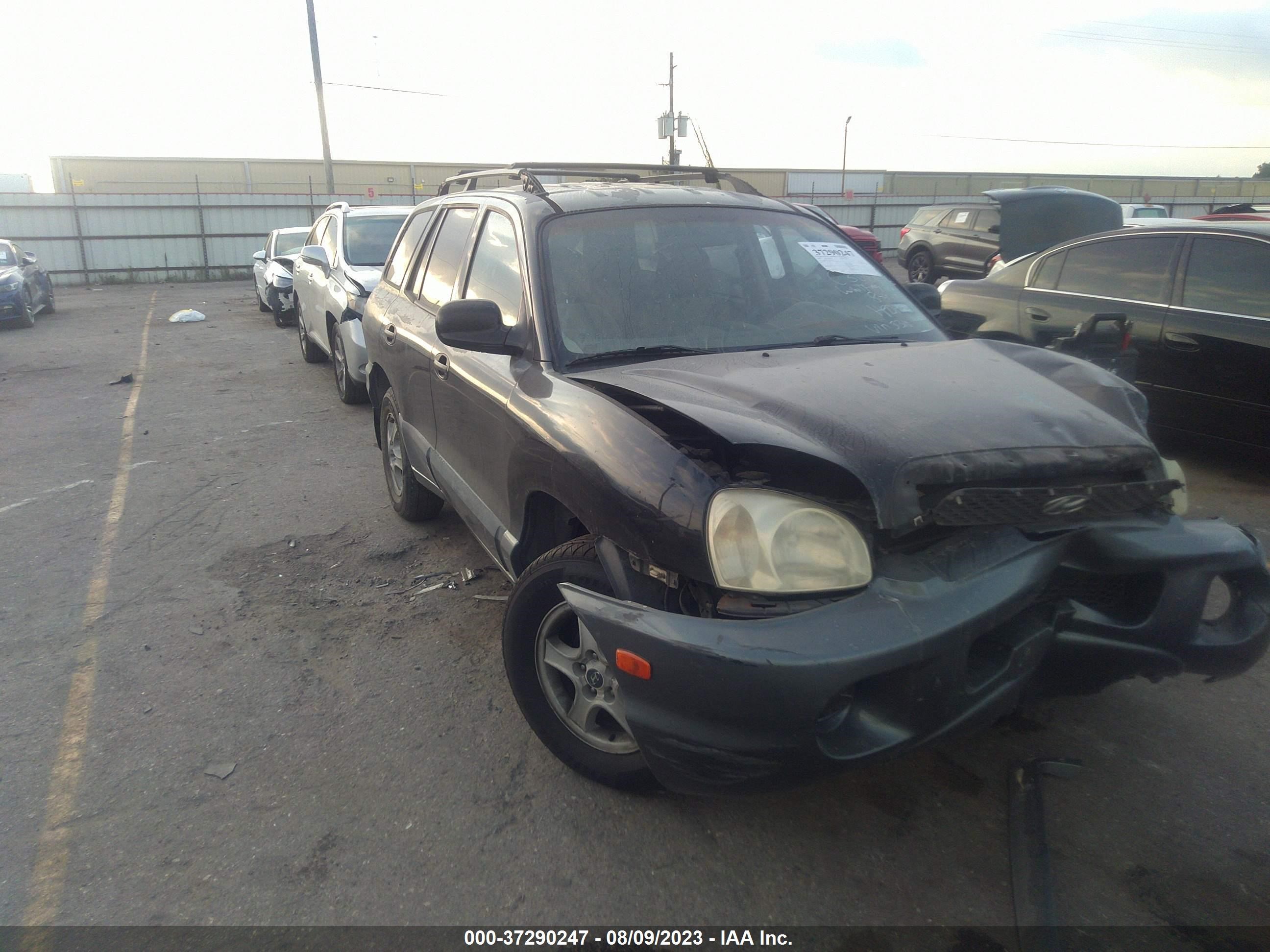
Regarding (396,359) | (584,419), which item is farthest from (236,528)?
(584,419)

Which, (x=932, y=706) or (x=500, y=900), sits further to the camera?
(x=500, y=900)

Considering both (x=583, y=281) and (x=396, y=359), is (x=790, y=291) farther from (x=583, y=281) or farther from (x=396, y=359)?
(x=396, y=359)

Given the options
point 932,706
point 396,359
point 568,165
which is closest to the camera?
point 932,706

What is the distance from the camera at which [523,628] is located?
2.91 m

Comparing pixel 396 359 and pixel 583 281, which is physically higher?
pixel 583 281

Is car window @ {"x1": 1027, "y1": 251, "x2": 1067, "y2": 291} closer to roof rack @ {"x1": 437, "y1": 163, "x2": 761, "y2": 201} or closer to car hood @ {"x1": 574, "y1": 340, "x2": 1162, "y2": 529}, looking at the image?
roof rack @ {"x1": 437, "y1": 163, "x2": 761, "y2": 201}

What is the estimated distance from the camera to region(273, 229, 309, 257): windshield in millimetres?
15477

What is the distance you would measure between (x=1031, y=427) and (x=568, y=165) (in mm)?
2699

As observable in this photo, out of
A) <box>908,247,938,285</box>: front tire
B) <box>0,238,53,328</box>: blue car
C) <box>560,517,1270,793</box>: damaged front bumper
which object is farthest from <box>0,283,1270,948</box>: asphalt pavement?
<box>0,238,53,328</box>: blue car

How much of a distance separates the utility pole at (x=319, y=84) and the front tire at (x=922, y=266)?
16275mm

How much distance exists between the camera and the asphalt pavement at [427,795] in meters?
2.40

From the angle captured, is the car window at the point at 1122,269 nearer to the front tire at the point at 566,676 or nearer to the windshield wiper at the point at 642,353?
the windshield wiper at the point at 642,353

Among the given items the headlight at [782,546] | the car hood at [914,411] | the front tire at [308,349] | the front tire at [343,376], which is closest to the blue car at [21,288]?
the front tire at [308,349]

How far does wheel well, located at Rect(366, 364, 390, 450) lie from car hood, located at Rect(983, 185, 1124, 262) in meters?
5.91
